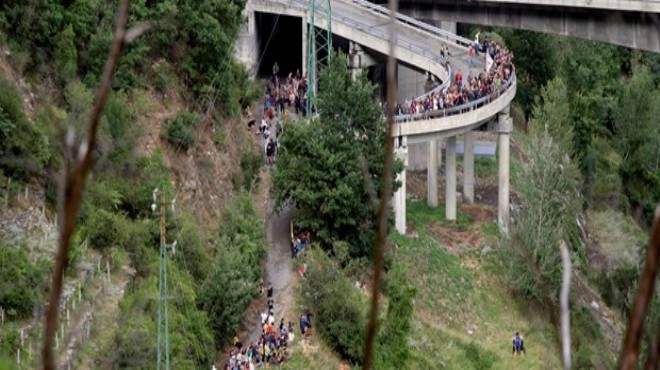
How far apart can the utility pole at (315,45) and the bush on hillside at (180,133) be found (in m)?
3.84

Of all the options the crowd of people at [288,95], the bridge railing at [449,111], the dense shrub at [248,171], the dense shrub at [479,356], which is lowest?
the dense shrub at [479,356]

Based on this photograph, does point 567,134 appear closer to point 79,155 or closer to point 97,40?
point 97,40

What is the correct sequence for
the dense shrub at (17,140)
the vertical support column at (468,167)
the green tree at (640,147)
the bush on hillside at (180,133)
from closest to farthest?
the dense shrub at (17,140) → the bush on hillside at (180,133) → the vertical support column at (468,167) → the green tree at (640,147)

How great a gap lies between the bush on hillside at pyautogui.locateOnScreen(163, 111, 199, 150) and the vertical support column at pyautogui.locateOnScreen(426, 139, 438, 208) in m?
10.2

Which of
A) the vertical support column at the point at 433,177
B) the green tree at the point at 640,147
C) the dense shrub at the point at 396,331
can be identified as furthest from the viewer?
the green tree at the point at 640,147

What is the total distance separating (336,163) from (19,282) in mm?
11991

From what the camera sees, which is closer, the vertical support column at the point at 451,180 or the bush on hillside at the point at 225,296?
the bush on hillside at the point at 225,296

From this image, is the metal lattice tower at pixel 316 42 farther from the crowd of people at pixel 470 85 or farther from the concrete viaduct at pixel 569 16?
the concrete viaduct at pixel 569 16

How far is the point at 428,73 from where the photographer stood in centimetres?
4584

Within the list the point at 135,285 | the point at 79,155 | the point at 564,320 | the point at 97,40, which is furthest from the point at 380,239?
the point at 97,40

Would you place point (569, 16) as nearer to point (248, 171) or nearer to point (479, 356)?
point (248, 171)

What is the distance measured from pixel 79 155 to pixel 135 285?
1025 inches

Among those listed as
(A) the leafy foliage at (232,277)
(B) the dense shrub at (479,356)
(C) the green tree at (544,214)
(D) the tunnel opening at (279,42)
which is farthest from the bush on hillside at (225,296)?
(D) the tunnel opening at (279,42)

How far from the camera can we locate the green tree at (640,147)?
1989 inches
